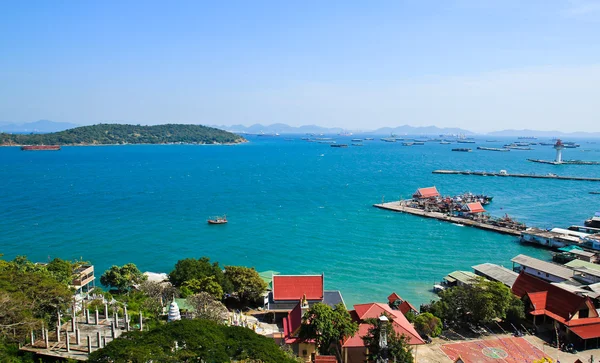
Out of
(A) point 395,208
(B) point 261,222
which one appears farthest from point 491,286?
(A) point 395,208

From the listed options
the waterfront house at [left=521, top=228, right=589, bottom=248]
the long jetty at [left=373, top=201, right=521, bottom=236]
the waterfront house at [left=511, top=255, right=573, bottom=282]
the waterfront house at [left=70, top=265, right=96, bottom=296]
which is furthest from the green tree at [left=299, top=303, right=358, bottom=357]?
the long jetty at [left=373, top=201, right=521, bottom=236]

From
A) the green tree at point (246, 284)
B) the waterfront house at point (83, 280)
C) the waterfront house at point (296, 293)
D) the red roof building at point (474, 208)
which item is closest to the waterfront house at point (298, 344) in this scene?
the waterfront house at point (296, 293)

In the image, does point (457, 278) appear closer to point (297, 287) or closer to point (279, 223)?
point (297, 287)

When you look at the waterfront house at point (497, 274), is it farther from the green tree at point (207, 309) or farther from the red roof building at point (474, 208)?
the red roof building at point (474, 208)

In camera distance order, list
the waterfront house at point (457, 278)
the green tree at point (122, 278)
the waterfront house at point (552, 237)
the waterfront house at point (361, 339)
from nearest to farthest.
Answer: the waterfront house at point (361, 339), the green tree at point (122, 278), the waterfront house at point (457, 278), the waterfront house at point (552, 237)

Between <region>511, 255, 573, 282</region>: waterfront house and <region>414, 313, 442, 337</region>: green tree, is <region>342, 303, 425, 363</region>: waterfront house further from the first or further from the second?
<region>511, 255, 573, 282</region>: waterfront house
